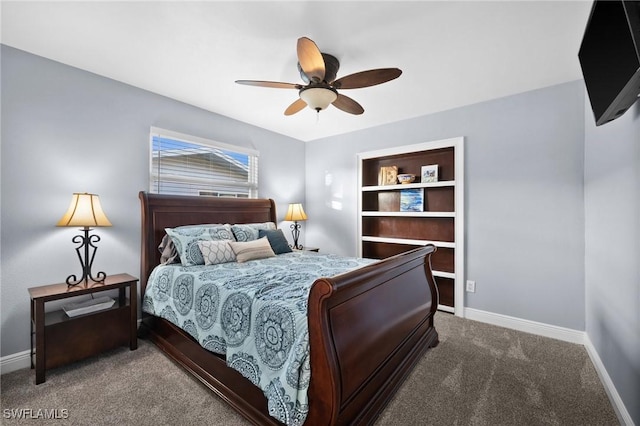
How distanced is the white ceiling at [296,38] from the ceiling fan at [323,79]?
192 millimetres

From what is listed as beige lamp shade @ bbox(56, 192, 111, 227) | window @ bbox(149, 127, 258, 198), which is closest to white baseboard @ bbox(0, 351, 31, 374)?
beige lamp shade @ bbox(56, 192, 111, 227)

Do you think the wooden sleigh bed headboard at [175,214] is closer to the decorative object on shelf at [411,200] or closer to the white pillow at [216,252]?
the white pillow at [216,252]

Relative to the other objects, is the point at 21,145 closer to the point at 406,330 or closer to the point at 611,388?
the point at 406,330

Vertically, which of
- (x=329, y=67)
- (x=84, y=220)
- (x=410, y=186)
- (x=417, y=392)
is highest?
(x=329, y=67)

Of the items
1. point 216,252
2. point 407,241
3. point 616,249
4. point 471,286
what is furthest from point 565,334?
point 216,252

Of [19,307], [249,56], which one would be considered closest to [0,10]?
[249,56]

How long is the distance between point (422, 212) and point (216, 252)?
2.59m

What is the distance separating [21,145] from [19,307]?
129cm

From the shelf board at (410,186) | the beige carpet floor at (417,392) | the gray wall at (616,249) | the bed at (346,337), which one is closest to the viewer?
the bed at (346,337)

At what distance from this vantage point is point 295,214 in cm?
425

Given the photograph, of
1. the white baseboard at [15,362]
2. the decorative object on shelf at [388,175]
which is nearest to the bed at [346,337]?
the white baseboard at [15,362]

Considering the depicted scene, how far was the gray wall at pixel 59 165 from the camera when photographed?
2117 millimetres

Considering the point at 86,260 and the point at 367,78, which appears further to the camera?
the point at 86,260

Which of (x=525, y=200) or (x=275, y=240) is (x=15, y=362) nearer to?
(x=275, y=240)
